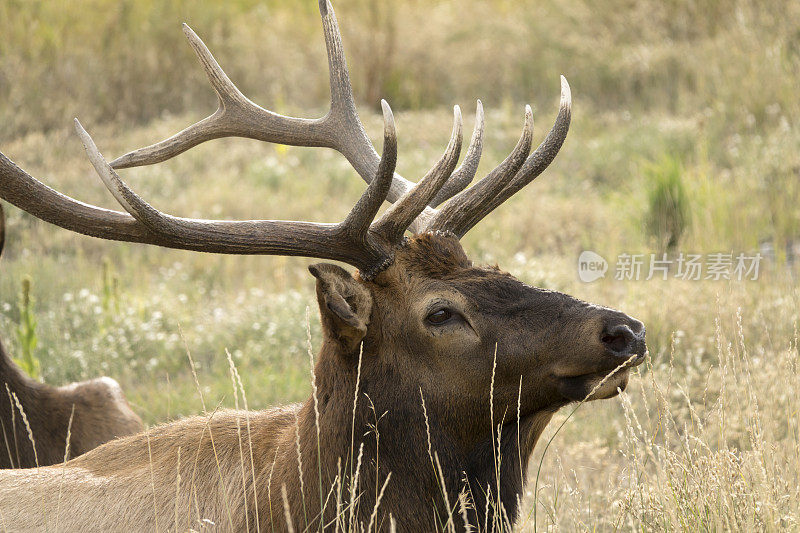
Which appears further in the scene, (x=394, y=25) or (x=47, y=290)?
(x=394, y=25)

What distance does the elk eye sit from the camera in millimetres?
2953

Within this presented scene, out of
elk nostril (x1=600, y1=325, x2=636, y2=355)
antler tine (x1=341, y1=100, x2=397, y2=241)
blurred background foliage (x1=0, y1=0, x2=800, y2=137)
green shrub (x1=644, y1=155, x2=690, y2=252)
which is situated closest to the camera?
elk nostril (x1=600, y1=325, x2=636, y2=355)

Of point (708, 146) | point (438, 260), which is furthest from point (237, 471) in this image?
point (708, 146)

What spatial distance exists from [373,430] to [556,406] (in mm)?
575

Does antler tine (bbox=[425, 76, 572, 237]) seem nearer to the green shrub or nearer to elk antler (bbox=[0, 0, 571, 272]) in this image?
elk antler (bbox=[0, 0, 571, 272])

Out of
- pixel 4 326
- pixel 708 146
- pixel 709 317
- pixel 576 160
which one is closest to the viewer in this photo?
pixel 709 317

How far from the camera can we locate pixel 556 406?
293cm

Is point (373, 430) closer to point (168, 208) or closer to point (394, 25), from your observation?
point (168, 208)

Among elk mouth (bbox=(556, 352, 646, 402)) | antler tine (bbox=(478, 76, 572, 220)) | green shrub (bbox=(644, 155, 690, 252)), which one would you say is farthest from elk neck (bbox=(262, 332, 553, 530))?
green shrub (bbox=(644, 155, 690, 252))

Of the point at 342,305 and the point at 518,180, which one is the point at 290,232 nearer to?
the point at 342,305

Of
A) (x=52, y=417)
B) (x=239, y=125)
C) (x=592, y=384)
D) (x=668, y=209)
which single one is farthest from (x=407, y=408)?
(x=668, y=209)

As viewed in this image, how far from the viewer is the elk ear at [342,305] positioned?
112 inches

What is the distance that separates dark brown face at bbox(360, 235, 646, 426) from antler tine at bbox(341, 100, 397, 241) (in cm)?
19

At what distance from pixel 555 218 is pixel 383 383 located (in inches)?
265
